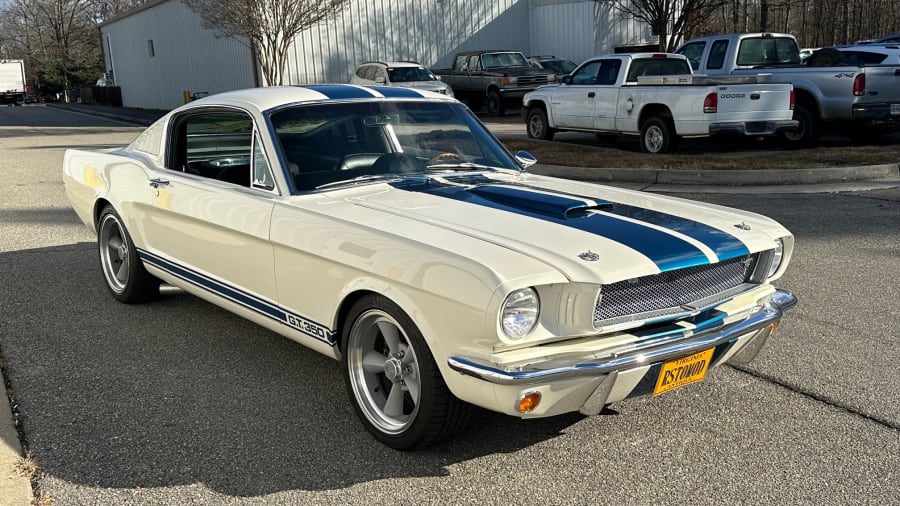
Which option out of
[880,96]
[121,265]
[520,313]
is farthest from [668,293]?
[880,96]

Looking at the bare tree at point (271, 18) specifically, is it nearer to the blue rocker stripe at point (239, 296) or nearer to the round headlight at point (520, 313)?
the blue rocker stripe at point (239, 296)

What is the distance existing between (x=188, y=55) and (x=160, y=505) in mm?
34465

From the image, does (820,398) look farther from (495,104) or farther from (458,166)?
(495,104)

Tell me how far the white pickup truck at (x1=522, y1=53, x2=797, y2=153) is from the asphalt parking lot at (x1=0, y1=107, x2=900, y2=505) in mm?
7098

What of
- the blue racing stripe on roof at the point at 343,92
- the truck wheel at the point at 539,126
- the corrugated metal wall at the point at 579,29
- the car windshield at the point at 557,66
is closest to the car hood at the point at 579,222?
the blue racing stripe on roof at the point at 343,92

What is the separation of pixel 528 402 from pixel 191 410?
1.85 metres

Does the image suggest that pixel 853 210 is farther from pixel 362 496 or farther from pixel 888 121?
pixel 362 496

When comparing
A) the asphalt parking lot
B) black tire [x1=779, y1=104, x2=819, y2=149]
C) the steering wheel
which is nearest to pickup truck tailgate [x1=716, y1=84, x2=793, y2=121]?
black tire [x1=779, y1=104, x2=819, y2=149]

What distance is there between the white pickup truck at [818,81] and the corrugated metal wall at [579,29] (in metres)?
18.6

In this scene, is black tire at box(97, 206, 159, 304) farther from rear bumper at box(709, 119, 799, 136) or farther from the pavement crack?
rear bumper at box(709, 119, 799, 136)

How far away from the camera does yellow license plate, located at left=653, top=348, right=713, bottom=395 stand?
3395mm

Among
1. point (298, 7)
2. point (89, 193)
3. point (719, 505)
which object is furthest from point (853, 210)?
point (298, 7)

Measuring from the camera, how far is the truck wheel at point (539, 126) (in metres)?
16.5

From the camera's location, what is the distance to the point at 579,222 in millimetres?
3791
